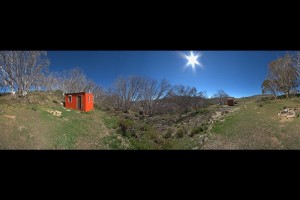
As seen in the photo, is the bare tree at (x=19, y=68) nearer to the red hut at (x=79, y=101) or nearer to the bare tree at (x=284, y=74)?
the red hut at (x=79, y=101)

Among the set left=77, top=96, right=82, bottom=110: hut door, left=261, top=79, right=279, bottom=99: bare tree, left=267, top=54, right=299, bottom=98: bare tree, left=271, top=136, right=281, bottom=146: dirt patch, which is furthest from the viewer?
left=261, top=79, right=279, bottom=99: bare tree

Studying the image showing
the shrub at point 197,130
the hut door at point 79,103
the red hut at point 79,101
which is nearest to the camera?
the shrub at point 197,130

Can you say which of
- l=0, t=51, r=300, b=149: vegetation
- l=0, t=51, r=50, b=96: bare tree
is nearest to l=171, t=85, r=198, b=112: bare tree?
l=0, t=51, r=300, b=149: vegetation

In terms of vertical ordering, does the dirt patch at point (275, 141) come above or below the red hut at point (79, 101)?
below

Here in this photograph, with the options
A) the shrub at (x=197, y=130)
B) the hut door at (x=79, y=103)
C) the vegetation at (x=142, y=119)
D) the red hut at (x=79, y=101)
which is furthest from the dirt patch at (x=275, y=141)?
the hut door at (x=79, y=103)

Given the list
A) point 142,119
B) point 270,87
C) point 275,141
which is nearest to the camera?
point 275,141

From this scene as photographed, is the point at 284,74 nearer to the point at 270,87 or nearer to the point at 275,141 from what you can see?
the point at 270,87

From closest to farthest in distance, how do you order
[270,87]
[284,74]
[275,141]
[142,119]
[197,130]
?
[275,141]
[197,130]
[142,119]
[284,74]
[270,87]

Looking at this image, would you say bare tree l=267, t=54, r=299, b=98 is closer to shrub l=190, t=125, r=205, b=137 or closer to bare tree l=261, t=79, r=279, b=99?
bare tree l=261, t=79, r=279, b=99

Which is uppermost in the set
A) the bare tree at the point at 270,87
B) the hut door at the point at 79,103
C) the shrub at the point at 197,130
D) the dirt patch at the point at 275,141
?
the bare tree at the point at 270,87

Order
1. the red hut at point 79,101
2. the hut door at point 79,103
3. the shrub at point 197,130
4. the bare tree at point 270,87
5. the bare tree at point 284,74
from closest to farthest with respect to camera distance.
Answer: the shrub at point 197,130
the red hut at point 79,101
the hut door at point 79,103
the bare tree at point 284,74
the bare tree at point 270,87

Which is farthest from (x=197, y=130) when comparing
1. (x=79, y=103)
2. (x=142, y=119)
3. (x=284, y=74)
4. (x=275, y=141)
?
(x=284, y=74)
